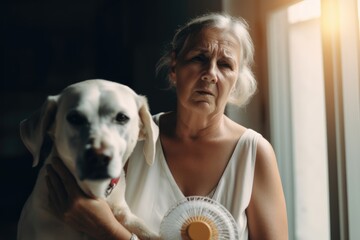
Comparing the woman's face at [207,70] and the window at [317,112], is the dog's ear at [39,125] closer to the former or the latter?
the woman's face at [207,70]

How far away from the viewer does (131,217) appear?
792 millimetres

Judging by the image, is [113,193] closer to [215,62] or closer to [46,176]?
[46,176]

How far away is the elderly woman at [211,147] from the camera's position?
85cm

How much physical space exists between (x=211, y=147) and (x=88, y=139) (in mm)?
358

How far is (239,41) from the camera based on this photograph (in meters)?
0.90

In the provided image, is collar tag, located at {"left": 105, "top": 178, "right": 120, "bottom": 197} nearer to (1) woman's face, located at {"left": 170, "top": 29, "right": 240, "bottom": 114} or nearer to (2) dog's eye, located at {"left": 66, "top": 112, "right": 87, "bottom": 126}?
(2) dog's eye, located at {"left": 66, "top": 112, "right": 87, "bottom": 126}

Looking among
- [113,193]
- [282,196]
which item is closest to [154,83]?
[113,193]

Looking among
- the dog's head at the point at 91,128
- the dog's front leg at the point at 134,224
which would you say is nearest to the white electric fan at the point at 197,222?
the dog's front leg at the point at 134,224

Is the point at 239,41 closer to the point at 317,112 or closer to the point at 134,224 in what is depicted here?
the point at 317,112

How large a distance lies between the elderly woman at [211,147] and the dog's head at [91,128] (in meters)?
0.14

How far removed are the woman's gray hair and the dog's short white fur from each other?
0.19 meters

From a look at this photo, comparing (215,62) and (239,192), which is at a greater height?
(215,62)

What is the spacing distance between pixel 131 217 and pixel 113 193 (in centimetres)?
6

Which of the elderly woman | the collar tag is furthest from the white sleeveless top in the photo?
the collar tag
